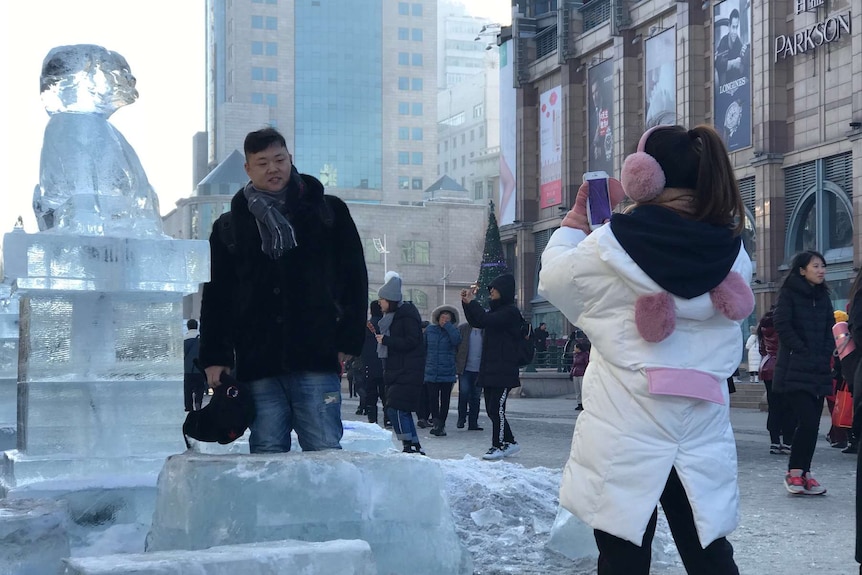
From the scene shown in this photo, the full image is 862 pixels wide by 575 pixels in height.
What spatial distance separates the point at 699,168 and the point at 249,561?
1.88m

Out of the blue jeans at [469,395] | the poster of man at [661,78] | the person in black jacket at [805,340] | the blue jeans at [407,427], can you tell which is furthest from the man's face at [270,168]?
the poster of man at [661,78]

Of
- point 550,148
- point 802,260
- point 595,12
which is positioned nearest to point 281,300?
point 802,260

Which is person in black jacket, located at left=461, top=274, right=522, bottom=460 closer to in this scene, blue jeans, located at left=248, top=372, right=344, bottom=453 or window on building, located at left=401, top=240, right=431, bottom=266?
blue jeans, located at left=248, top=372, right=344, bottom=453

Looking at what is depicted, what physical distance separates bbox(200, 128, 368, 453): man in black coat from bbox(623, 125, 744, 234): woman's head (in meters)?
1.54

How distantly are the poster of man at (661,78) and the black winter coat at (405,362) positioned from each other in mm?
25130

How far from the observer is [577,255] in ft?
11.8

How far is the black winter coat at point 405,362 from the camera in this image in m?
13.2

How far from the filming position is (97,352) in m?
6.09

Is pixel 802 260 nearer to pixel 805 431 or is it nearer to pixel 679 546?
pixel 805 431

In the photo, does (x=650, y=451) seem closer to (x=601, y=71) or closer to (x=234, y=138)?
(x=601, y=71)

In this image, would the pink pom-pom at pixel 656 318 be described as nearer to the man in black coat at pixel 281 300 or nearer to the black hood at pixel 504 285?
the man in black coat at pixel 281 300

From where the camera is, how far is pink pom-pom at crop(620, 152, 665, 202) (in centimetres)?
355

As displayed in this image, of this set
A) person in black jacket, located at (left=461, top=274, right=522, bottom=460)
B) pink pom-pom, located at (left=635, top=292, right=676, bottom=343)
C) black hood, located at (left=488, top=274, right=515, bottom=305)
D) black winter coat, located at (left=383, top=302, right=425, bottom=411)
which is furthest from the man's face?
black winter coat, located at (left=383, top=302, right=425, bottom=411)

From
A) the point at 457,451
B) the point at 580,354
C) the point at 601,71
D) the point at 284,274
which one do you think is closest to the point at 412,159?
the point at 601,71
